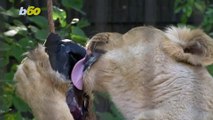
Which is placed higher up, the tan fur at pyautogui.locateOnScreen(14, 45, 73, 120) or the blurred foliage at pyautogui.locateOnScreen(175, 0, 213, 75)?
the tan fur at pyautogui.locateOnScreen(14, 45, 73, 120)

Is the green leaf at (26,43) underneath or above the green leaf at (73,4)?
underneath

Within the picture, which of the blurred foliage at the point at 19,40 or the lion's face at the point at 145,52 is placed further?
the blurred foliage at the point at 19,40

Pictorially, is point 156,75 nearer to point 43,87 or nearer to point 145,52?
point 145,52

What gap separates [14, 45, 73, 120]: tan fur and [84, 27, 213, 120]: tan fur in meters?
0.18

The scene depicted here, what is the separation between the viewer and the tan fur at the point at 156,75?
7.39ft

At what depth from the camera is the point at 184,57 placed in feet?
7.50

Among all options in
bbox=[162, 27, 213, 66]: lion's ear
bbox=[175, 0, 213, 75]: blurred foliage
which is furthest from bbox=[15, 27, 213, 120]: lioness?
bbox=[175, 0, 213, 75]: blurred foliage

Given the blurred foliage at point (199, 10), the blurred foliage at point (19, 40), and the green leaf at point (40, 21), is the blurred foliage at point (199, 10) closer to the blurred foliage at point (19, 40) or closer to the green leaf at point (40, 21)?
the blurred foliage at point (19, 40)

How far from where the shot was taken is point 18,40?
301 centimetres

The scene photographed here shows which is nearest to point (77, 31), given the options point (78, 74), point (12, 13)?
point (12, 13)

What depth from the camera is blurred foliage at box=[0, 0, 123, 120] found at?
2863mm

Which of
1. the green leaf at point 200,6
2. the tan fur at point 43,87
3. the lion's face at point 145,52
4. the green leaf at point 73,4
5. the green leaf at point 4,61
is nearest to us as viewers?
the tan fur at point 43,87

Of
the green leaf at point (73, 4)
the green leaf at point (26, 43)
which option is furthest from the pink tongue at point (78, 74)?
the green leaf at point (73, 4)

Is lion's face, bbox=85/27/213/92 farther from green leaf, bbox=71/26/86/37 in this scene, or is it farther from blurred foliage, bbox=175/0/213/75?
blurred foliage, bbox=175/0/213/75
